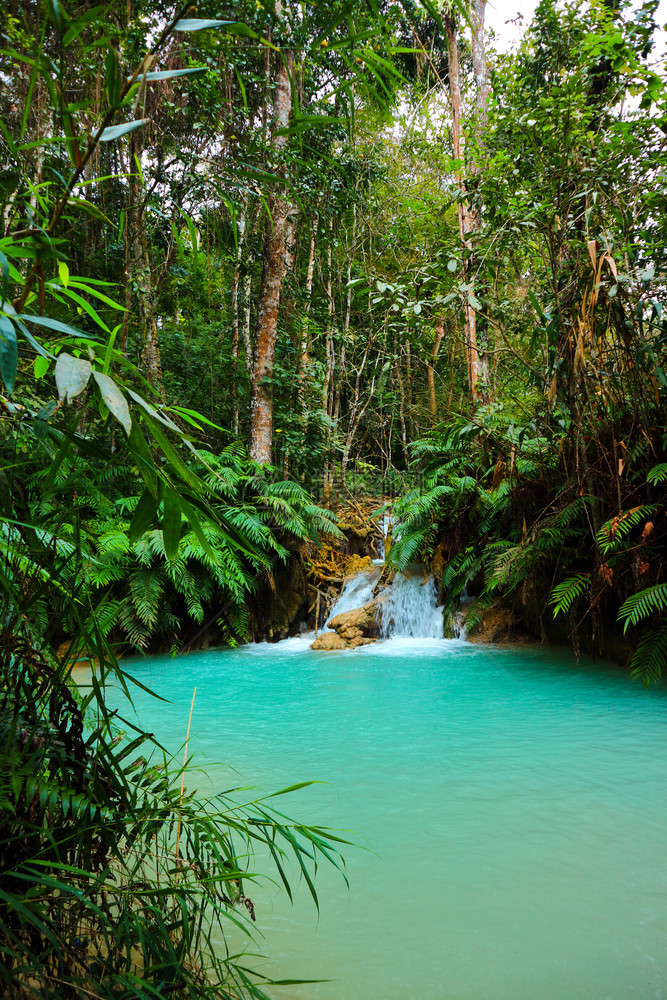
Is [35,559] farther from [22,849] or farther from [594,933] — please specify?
[594,933]

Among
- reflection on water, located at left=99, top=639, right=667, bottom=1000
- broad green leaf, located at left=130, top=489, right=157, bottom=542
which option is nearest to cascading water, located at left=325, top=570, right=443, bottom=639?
reflection on water, located at left=99, top=639, right=667, bottom=1000

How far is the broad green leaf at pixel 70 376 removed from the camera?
0.58 meters

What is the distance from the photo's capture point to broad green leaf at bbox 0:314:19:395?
0.56 metres

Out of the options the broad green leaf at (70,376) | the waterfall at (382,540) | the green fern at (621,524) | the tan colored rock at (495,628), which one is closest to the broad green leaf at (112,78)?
the broad green leaf at (70,376)

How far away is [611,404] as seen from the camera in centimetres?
388

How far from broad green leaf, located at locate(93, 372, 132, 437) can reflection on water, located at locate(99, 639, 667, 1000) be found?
147 centimetres

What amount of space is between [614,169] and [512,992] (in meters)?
4.82

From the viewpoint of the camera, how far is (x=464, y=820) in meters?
2.26

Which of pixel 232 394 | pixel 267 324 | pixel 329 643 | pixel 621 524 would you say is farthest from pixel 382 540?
pixel 621 524

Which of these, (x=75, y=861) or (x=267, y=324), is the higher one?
(x=267, y=324)

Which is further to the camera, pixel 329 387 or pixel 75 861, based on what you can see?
pixel 329 387

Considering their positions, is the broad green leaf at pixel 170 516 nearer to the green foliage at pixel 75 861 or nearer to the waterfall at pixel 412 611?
the green foliage at pixel 75 861

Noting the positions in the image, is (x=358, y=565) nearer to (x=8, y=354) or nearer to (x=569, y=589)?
(x=569, y=589)

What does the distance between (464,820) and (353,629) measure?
4.33 meters
